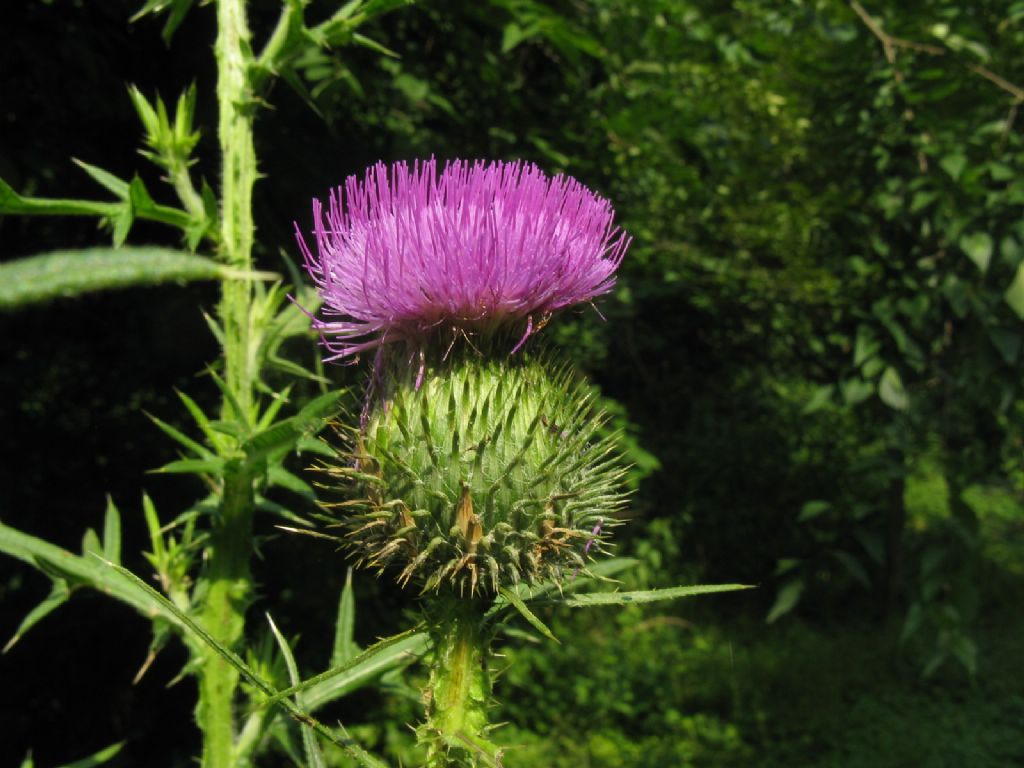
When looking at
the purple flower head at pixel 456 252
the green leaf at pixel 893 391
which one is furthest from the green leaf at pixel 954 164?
the purple flower head at pixel 456 252

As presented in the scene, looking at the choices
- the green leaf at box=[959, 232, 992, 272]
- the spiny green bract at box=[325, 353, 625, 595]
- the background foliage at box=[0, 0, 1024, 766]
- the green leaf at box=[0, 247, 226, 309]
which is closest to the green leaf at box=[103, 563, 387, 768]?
the spiny green bract at box=[325, 353, 625, 595]

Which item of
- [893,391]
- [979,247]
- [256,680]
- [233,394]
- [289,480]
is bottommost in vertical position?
[256,680]

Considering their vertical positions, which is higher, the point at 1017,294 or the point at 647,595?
the point at 1017,294

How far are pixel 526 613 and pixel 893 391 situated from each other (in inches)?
127

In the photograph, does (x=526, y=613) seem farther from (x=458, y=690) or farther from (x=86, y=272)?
(x=86, y=272)

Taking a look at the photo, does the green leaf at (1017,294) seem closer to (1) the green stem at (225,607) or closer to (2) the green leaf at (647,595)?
(2) the green leaf at (647,595)

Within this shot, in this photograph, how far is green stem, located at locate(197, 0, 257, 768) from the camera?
159 cm

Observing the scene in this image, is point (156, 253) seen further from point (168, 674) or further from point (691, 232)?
point (691, 232)

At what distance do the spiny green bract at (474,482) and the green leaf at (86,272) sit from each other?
0.89 meters

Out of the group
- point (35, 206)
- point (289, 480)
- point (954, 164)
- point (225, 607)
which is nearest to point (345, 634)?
point (225, 607)

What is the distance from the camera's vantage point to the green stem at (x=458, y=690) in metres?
1.28

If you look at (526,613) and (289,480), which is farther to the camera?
(289,480)

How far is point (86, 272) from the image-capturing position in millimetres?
Result: 480

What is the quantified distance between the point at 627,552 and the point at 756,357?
2561 millimetres
